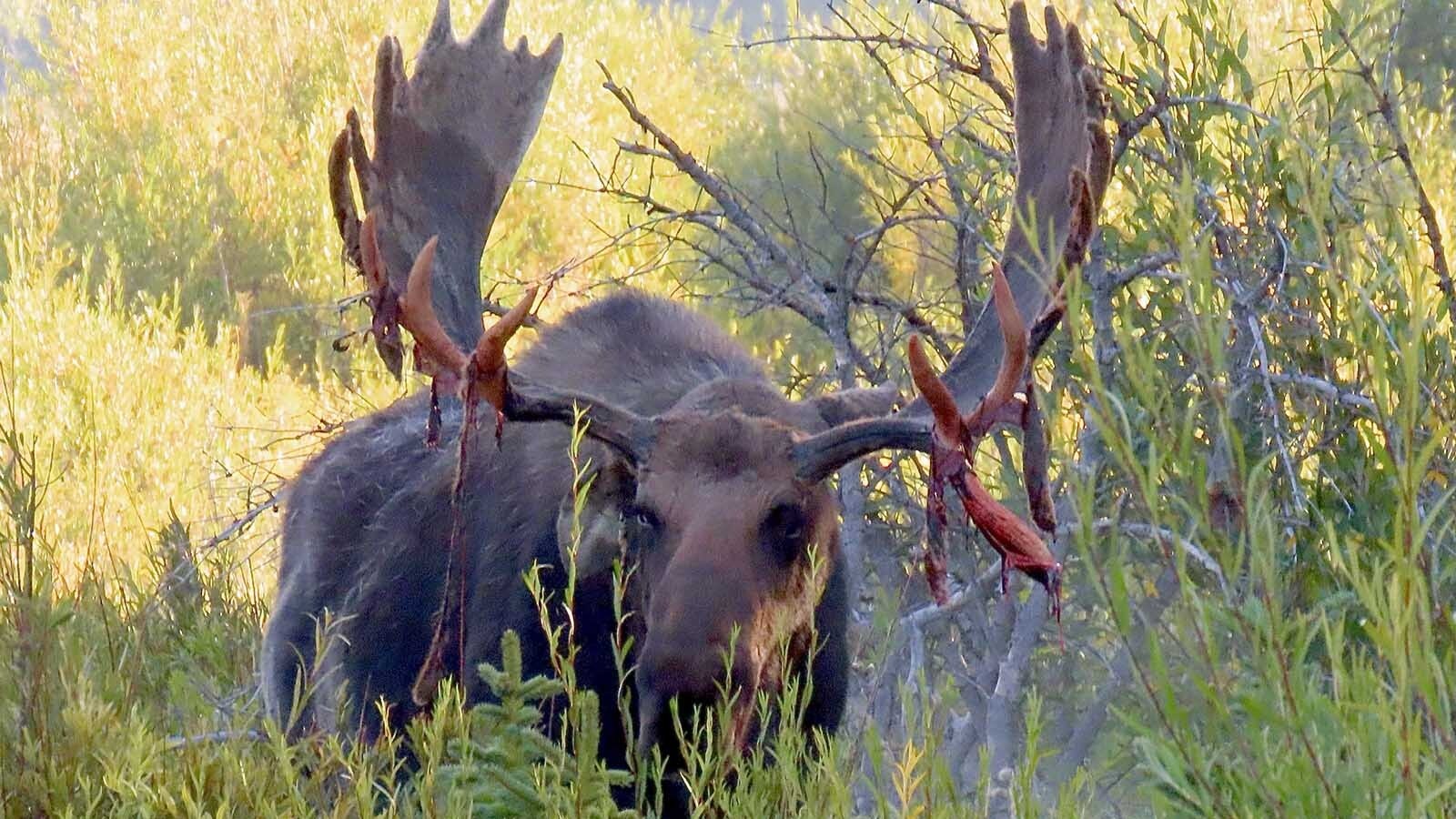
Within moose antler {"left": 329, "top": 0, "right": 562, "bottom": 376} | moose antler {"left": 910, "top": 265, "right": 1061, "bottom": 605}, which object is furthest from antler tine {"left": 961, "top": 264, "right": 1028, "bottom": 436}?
moose antler {"left": 329, "top": 0, "right": 562, "bottom": 376}

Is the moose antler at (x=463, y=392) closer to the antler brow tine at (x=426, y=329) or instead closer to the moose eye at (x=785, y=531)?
the antler brow tine at (x=426, y=329)

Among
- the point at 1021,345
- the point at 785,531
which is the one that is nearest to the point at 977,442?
the point at 1021,345

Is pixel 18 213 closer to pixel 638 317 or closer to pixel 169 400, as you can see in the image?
pixel 169 400

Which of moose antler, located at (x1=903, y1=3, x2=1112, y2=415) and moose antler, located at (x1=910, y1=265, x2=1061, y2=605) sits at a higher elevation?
A: moose antler, located at (x1=903, y1=3, x2=1112, y2=415)

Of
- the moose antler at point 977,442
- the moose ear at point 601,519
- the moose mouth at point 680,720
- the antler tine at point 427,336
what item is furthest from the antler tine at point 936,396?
the antler tine at point 427,336

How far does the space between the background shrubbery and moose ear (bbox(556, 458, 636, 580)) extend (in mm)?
652

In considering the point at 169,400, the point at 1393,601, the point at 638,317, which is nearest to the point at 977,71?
the point at 638,317

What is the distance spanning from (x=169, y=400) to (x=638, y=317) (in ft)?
29.3

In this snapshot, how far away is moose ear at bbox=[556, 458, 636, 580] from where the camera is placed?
4336 millimetres

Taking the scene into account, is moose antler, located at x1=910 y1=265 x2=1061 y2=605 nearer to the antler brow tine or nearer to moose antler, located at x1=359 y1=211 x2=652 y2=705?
moose antler, located at x1=359 y1=211 x2=652 y2=705

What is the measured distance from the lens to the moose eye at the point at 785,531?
412cm

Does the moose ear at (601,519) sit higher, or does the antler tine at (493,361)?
the antler tine at (493,361)

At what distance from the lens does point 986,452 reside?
6.21 m

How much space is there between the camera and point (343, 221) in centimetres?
451
